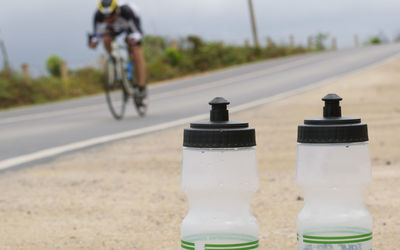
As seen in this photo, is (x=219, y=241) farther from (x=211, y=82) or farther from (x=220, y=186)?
(x=211, y=82)

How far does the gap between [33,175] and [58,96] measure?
19.8 metres

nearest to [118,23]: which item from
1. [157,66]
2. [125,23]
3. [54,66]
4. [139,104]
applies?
[125,23]

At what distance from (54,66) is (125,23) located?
21470mm

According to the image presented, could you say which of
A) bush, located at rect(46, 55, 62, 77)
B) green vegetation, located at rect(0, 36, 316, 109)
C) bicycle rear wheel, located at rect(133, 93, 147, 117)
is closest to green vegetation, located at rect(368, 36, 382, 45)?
green vegetation, located at rect(0, 36, 316, 109)

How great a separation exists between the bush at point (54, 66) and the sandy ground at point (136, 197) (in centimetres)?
2339

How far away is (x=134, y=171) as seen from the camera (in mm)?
6160

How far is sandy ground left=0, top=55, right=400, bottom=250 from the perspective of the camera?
385 centimetres

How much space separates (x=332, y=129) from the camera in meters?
2.38

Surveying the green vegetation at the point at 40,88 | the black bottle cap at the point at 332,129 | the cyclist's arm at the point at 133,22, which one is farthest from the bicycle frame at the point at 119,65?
the green vegetation at the point at 40,88

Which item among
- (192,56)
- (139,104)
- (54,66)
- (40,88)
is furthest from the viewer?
(192,56)

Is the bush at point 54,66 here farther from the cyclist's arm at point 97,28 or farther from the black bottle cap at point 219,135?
the black bottle cap at point 219,135

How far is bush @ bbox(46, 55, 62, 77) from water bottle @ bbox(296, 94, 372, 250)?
29.3 meters

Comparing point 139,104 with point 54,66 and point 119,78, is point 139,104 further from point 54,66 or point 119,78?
point 54,66

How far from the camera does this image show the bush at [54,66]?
3141 cm
